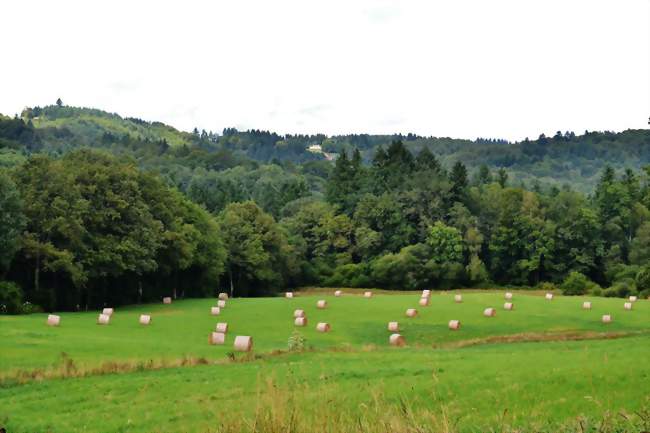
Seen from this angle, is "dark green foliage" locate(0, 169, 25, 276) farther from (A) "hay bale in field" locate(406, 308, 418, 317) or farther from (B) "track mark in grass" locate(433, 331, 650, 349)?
(B) "track mark in grass" locate(433, 331, 650, 349)

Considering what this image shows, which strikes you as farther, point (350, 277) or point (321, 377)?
point (350, 277)

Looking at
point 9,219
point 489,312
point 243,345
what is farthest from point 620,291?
point 9,219

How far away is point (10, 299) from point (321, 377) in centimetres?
3929

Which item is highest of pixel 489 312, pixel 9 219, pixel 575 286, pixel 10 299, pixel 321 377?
pixel 9 219

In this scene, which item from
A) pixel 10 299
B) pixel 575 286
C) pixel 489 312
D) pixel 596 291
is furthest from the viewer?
pixel 575 286

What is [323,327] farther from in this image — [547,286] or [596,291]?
[547,286]

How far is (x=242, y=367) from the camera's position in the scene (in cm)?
2234

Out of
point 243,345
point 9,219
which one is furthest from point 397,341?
point 9,219

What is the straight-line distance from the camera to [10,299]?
43.2 m

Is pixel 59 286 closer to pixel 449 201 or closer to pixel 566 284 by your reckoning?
pixel 566 284

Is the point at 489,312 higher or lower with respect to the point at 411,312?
lower

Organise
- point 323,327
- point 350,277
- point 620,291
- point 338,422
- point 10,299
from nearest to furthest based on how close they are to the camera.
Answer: point 338,422 → point 323,327 → point 10,299 → point 620,291 → point 350,277

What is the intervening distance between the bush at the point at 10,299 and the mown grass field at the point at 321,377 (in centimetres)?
419

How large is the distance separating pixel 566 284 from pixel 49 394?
63641mm
